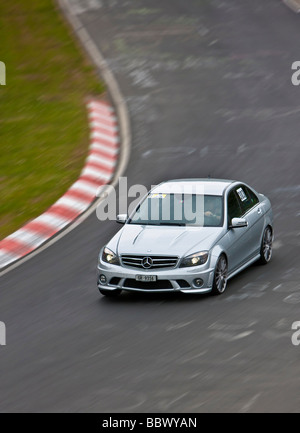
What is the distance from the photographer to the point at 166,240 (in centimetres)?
1481

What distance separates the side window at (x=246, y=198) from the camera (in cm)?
1631

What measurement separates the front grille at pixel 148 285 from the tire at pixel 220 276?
0.68 m

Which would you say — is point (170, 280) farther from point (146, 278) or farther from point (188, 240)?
point (188, 240)

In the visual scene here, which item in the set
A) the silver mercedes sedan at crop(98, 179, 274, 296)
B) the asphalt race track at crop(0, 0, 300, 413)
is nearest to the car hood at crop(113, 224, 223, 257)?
the silver mercedes sedan at crop(98, 179, 274, 296)

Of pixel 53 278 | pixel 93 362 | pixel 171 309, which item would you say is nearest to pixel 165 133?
pixel 53 278

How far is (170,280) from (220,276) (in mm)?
793

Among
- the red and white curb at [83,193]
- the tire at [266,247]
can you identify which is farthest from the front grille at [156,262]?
the red and white curb at [83,193]

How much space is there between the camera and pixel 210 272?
14375 mm

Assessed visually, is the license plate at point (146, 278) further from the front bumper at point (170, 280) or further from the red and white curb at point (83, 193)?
the red and white curb at point (83, 193)

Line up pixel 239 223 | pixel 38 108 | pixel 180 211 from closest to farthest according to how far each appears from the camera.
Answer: pixel 239 223, pixel 180 211, pixel 38 108

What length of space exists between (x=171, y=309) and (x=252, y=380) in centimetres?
314

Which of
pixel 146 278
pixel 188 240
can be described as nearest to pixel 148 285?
pixel 146 278

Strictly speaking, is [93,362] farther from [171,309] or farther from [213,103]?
[213,103]

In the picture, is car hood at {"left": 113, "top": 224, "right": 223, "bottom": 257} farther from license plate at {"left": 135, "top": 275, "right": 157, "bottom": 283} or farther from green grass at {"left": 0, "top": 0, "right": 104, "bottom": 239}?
green grass at {"left": 0, "top": 0, "right": 104, "bottom": 239}
